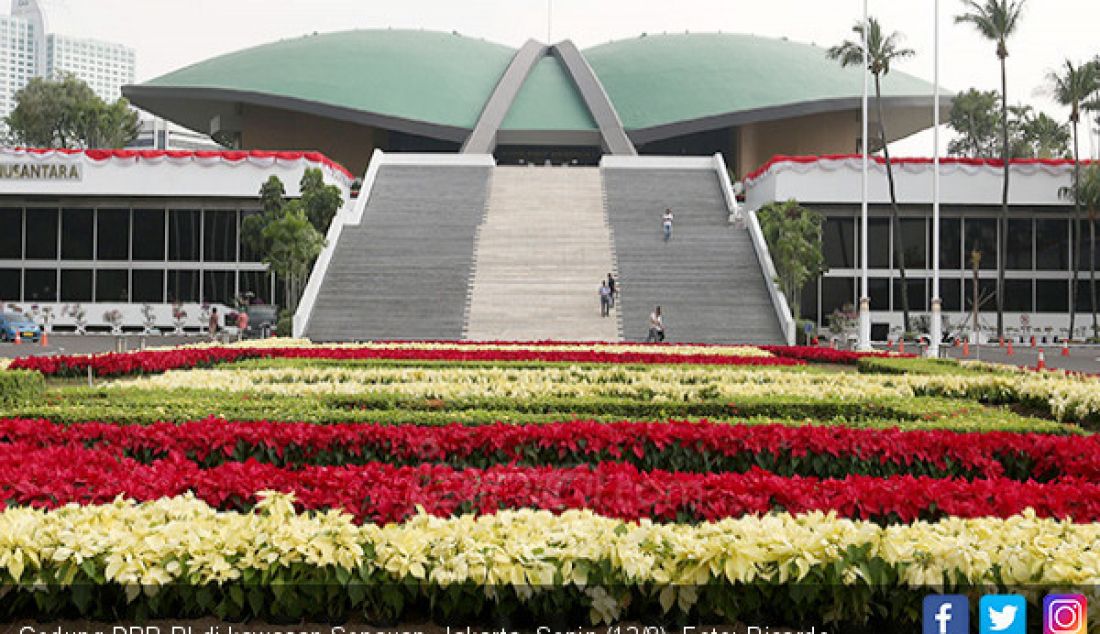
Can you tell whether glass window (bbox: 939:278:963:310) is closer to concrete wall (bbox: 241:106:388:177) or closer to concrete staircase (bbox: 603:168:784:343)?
concrete staircase (bbox: 603:168:784:343)

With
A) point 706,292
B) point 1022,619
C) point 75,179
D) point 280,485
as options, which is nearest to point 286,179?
point 75,179

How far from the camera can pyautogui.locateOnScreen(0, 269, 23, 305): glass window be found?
43812 mm

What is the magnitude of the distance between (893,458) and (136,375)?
12.9 m

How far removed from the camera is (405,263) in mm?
35062

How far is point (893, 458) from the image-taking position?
816 cm

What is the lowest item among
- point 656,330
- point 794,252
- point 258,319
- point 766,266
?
point 656,330

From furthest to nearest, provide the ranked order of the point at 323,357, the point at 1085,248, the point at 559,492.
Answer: the point at 1085,248
the point at 323,357
the point at 559,492

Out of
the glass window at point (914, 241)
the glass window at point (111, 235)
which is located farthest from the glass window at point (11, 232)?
the glass window at point (914, 241)

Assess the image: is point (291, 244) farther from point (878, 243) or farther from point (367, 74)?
point (367, 74)

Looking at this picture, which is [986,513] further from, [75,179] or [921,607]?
[75,179]

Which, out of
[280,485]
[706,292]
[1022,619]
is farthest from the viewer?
[706,292]

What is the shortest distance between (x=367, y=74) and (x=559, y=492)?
59120 mm

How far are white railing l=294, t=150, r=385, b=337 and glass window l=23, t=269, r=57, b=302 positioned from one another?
506 inches

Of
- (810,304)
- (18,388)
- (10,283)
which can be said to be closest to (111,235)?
(10,283)
